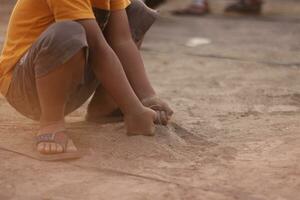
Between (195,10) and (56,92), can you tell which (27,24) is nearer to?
(56,92)

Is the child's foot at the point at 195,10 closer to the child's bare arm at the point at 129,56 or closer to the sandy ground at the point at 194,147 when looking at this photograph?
the sandy ground at the point at 194,147

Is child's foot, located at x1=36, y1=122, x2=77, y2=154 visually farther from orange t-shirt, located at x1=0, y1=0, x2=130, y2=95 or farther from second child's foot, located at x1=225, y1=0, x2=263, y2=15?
second child's foot, located at x1=225, y1=0, x2=263, y2=15

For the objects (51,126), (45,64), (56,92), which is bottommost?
(51,126)

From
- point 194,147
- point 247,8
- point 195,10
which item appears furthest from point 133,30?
point 247,8

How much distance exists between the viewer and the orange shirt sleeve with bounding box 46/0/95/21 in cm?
250

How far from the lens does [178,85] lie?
12.6ft

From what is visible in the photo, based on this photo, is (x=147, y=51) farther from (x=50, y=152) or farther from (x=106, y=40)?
(x=50, y=152)

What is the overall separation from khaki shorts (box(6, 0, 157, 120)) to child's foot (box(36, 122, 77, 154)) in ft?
0.55

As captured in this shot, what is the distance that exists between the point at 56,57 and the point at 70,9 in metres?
0.19

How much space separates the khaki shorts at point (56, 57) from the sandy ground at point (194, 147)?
0.14m

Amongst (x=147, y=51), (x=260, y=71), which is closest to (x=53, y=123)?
(x=260, y=71)

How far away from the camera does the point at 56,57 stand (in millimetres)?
2455

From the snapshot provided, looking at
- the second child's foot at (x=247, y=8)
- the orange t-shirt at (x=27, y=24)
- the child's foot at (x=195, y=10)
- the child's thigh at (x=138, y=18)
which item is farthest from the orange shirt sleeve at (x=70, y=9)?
Answer: the second child's foot at (x=247, y=8)

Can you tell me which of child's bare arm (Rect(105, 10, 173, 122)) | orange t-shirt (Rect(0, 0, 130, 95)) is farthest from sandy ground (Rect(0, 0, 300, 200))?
orange t-shirt (Rect(0, 0, 130, 95))
